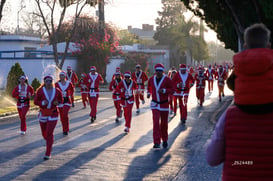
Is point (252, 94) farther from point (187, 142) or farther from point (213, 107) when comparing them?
point (213, 107)

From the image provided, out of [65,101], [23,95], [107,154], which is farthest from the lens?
[23,95]

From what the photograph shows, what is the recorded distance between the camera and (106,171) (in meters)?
8.25

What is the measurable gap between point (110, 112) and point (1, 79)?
1670cm

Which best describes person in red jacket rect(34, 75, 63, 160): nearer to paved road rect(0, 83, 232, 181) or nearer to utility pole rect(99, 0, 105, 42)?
paved road rect(0, 83, 232, 181)

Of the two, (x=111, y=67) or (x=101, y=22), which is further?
(x=111, y=67)

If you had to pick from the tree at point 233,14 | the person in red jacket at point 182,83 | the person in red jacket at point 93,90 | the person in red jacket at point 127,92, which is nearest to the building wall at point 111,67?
the tree at point 233,14

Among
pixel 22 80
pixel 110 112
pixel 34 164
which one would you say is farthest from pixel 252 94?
pixel 110 112

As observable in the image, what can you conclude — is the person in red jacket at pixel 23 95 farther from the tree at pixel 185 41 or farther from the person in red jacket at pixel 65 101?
the tree at pixel 185 41

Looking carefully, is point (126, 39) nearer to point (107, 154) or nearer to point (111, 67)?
point (111, 67)

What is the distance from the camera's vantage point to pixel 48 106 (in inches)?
381

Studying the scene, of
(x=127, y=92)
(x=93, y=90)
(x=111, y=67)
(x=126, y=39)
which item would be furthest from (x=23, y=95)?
(x=126, y=39)

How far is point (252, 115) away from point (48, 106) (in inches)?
278

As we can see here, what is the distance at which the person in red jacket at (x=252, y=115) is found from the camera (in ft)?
9.97

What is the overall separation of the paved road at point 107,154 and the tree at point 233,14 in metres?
4.37
